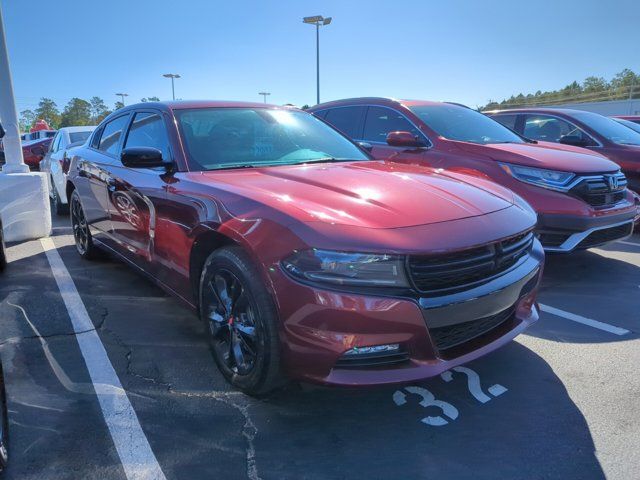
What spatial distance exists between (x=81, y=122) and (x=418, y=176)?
7512 centimetres

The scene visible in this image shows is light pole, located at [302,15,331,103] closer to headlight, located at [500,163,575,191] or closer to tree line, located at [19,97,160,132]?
headlight, located at [500,163,575,191]

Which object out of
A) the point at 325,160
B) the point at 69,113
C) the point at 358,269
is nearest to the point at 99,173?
the point at 325,160

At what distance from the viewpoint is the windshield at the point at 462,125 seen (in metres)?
5.45

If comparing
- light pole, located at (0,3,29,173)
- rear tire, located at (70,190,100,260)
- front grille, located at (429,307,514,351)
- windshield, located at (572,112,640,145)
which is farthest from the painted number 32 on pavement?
light pole, located at (0,3,29,173)

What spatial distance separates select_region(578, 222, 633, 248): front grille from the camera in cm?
443

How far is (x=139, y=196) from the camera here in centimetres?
361

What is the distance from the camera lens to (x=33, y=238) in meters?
6.40

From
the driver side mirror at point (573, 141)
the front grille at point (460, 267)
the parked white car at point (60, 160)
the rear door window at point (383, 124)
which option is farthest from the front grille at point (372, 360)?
the parked white car at point (60, 160)

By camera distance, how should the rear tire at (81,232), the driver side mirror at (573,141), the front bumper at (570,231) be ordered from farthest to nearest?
the driver side mirror at (573,141) → the rear tire at (81,232) → the front bumper at (570,231)

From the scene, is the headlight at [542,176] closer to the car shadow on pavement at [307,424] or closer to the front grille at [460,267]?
the car shadow on pavement at [307,424]

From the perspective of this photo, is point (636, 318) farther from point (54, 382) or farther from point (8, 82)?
point (8, 82)

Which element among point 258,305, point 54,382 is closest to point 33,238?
point 54,382

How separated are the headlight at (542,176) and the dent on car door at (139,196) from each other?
319cm

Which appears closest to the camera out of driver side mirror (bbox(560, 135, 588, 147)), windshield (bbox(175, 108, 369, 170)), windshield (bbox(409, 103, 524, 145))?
windshield (bbox(175, 108, 369, 170))
